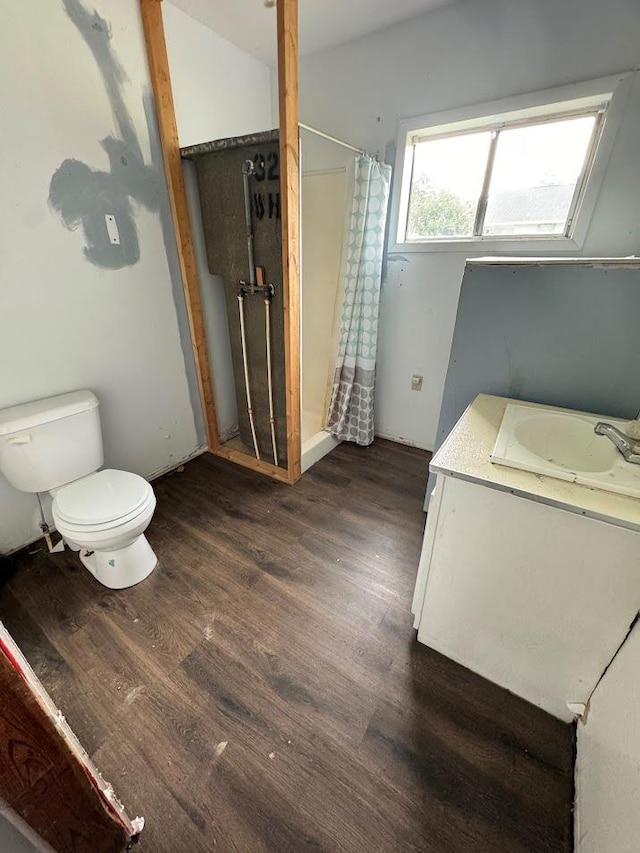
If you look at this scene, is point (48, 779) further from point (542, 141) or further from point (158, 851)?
point (542, 141)

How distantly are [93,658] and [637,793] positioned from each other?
1.54m

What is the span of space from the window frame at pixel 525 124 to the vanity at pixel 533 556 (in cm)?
115

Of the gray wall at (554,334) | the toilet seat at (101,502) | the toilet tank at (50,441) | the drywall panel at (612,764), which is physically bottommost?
the drywall panel at (612,764)

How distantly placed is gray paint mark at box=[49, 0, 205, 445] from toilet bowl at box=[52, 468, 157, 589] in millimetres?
1069

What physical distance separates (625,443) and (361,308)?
5.16 ft

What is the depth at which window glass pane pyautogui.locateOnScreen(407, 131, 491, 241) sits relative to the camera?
193 cm

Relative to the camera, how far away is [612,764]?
31.4 inches

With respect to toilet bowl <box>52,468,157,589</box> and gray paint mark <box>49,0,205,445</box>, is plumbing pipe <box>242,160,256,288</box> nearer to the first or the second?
gray paint mark <box>49,0,205,445</box>

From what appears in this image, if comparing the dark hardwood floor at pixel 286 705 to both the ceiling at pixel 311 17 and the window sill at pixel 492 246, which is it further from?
the ceiling at pixel 311 17

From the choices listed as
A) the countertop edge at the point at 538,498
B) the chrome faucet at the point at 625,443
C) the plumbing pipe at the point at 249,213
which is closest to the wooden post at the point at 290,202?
the plumbing pipe at the point at 249,213

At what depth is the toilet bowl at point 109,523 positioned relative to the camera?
4.27ft

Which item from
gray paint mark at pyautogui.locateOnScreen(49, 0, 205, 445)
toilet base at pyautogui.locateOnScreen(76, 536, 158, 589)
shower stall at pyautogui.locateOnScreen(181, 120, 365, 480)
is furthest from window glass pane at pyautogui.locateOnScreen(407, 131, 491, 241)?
toilet base at pyautogui.locateOnScreen(76, 536, 158, 589)

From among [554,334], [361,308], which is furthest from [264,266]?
[554,334]

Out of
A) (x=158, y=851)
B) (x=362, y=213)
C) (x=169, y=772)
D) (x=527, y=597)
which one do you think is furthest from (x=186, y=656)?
(x=362, y=213)
